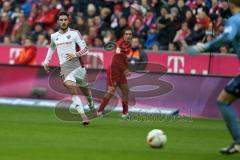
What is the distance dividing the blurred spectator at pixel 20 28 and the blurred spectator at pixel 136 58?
704cm

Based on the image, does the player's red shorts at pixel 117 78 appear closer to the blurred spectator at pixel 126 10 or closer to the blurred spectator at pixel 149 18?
the blurred spectator at pixel 149 18

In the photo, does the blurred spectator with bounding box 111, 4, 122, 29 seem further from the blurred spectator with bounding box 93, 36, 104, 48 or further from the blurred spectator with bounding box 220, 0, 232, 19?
the blurred spectator with bounding box 220, 0, 232, 19

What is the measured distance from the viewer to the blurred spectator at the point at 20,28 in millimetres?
28281

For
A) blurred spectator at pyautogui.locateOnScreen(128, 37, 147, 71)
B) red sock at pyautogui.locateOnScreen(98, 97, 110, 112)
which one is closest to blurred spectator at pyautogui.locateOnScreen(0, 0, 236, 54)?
blurred spectator at pyautogui.locateOnScreen(128, 37, 147, 71)

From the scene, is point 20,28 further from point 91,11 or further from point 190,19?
point 190,19

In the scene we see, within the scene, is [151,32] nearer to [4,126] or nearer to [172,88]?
[172,88]

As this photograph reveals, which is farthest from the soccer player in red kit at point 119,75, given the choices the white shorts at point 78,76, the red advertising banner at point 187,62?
the red advertising banner at point 187,62

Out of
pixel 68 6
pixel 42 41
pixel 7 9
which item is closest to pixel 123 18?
pixel 42 41

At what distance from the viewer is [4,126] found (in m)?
16.5

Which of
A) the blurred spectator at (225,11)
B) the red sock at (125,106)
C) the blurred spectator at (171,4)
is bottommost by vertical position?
the red sock at (125,106)

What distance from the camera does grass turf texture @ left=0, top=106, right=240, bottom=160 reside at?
1245cm

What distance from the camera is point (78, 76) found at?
17797 millimetres

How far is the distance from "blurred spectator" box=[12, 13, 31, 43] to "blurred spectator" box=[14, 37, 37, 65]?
8.65 feet

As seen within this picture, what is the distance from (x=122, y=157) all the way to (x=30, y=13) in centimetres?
1798
